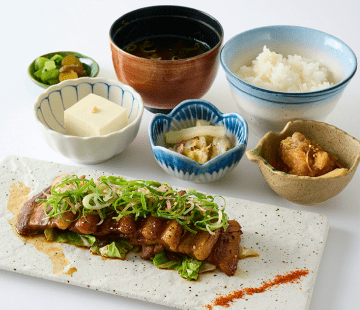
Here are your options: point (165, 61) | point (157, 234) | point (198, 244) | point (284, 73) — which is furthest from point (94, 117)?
point (284, 73)

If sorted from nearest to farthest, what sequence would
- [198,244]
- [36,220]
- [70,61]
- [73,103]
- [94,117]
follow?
[198,244] → [36,220] → [94,117] → [73,103] → [70,61]

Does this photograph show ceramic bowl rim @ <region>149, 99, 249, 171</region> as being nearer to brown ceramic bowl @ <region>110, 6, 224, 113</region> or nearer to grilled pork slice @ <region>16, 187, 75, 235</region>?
brown ceramic bowl @ <region>110, 6, 224, 113</region>

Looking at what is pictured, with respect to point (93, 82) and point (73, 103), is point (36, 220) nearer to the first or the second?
point (73, 103)

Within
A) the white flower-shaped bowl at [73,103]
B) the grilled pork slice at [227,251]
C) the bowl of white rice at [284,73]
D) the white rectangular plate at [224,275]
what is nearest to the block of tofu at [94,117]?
the white flower-shaped bowl at [73,103]

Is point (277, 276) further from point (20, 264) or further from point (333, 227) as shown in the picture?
point (20, 264)

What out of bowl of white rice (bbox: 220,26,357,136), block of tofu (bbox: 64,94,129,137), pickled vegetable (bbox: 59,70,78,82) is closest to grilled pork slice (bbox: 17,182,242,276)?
block of tofu (bbox: 64,94,129,137)

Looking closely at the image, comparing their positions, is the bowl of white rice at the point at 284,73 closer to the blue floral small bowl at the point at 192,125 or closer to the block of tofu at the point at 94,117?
the blue floral small bowl at the point at 192,125

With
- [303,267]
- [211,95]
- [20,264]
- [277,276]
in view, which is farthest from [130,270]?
[211,95]
